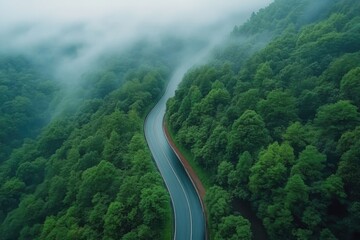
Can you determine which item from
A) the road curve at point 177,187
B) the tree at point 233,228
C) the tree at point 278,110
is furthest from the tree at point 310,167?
the road curve at point 177,187

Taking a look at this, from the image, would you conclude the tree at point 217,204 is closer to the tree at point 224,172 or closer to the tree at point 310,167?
the tree at point 224,172

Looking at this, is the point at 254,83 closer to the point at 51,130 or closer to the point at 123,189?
the point at 123,189

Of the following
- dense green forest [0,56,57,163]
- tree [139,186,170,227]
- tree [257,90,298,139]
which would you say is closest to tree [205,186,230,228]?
tree [139,186,170,227]

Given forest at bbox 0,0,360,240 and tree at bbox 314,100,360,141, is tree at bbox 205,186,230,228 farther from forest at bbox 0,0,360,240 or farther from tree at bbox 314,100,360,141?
tree at bbox 314,100,360,141

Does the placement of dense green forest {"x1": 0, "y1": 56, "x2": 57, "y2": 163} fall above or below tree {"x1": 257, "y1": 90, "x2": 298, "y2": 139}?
above

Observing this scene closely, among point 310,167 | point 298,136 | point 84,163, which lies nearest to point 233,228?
point 310,167

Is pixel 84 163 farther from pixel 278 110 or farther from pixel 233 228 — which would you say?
pixel 278 110

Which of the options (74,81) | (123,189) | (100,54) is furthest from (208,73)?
(100,54)
